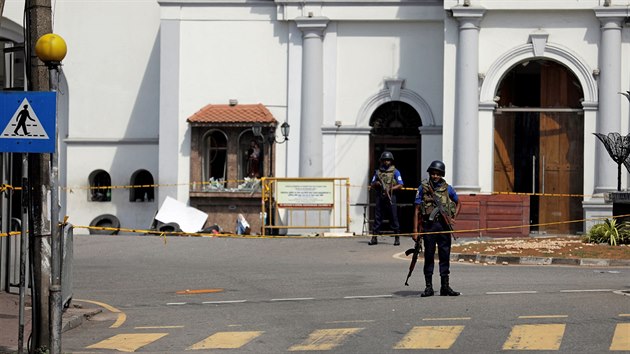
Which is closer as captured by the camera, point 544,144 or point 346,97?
point 544,144

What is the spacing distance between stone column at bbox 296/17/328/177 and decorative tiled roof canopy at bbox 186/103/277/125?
0.99 meters

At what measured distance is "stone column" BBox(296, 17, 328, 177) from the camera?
115ft

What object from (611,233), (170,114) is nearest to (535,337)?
(611,233)

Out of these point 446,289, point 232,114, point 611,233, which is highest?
point 232,114

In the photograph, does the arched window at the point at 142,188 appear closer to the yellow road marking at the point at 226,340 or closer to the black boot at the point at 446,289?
the black boot at the point at 446,289

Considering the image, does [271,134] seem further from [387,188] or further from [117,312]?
[117,312]

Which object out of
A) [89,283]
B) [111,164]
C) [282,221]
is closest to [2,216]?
[89,283]

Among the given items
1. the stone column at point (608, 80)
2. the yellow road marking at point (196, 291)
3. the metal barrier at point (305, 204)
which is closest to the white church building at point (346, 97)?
the stone column at point (608, 80)

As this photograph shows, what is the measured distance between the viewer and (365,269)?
70.2 ft

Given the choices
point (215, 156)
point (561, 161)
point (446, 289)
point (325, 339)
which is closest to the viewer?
point (325, 339)

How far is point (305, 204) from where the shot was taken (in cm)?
3262

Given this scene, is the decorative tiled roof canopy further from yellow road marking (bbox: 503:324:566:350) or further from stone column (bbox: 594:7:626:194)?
yellow road marking (bbox: 503:324:566:350)

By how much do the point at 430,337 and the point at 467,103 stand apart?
65.7 feet

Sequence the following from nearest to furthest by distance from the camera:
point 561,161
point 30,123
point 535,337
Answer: point 30,123
point 535,337
point 561,161
